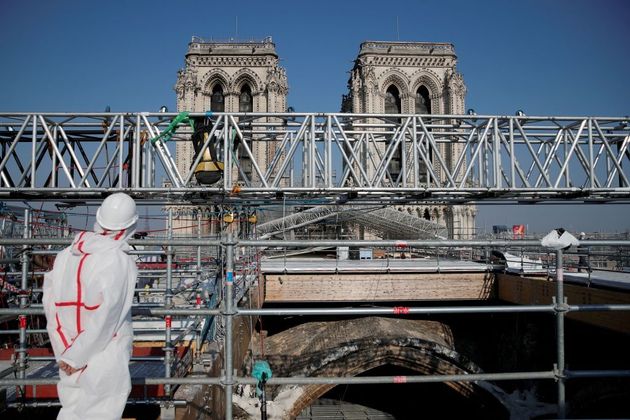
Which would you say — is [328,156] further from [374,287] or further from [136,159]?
[374,287]

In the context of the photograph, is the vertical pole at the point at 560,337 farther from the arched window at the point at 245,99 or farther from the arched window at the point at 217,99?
the arched window at the point at 217,99

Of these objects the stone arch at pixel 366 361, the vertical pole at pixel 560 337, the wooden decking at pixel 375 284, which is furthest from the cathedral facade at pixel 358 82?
the vertical pole at pixel 560 337

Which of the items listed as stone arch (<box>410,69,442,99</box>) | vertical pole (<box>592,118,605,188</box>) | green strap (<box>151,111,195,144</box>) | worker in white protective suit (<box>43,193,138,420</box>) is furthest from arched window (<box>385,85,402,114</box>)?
worker in white protective suit (<box>43,193,138,420</box>)

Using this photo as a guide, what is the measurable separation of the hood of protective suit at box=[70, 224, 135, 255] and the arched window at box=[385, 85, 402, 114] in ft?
116

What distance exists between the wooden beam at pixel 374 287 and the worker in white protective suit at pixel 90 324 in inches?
469

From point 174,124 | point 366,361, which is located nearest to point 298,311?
→ point 174,124

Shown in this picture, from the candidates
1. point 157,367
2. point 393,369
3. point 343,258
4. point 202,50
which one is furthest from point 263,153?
point 157,367

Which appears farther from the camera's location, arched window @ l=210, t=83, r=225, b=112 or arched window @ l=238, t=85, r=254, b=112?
arched window @ l=238, t=85, r=254, b=112

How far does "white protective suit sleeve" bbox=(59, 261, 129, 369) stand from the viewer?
2209mm

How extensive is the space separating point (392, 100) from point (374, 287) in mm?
25521

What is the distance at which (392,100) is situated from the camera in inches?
1452

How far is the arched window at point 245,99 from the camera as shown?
116 ft

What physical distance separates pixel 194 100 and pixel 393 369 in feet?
87.8

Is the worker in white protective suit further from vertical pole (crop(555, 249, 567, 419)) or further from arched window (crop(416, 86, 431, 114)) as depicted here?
arched window (crop(416, 86, 431, 114))
